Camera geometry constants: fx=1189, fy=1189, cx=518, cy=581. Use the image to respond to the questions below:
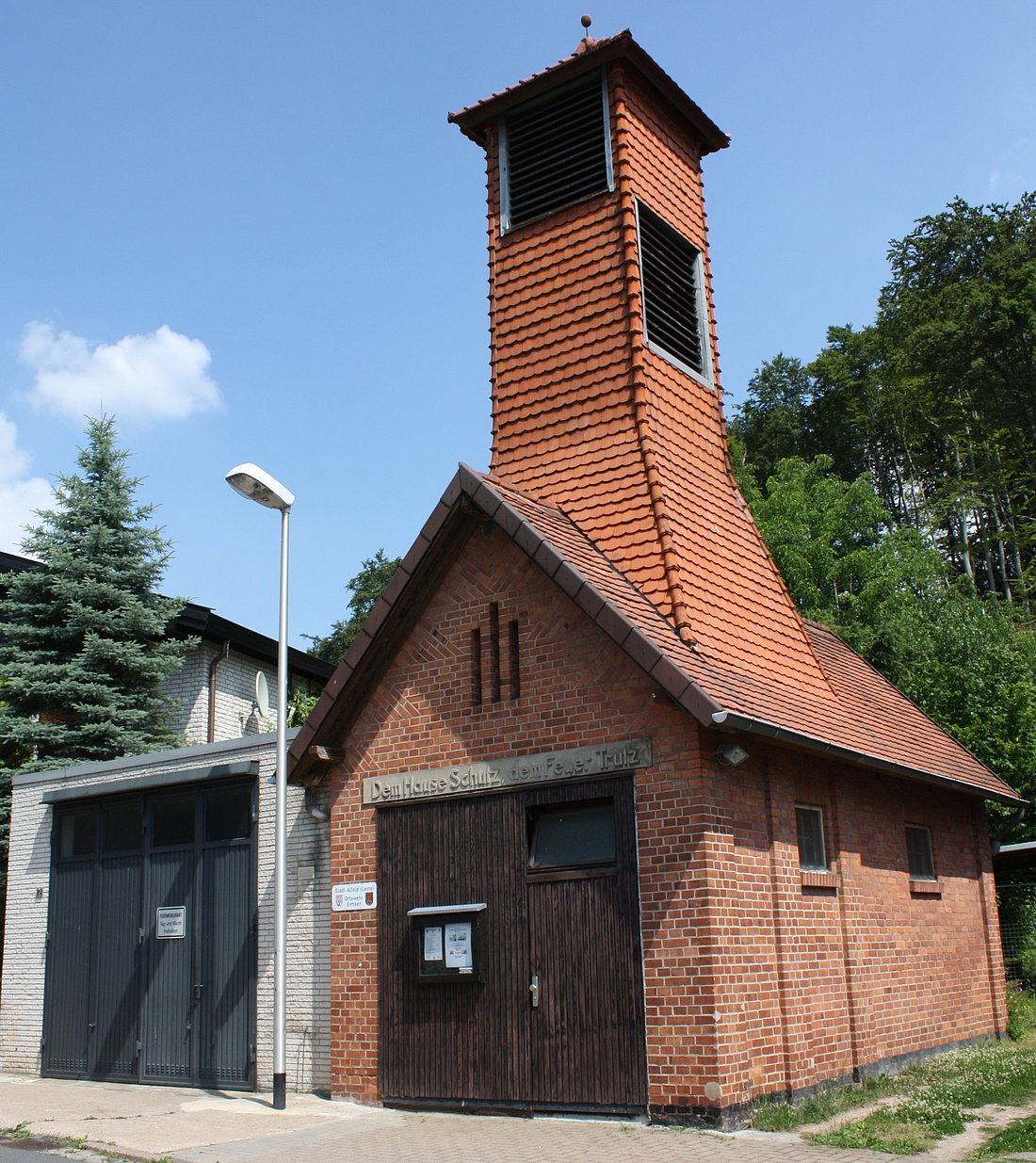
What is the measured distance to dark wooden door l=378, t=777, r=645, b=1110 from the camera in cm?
987

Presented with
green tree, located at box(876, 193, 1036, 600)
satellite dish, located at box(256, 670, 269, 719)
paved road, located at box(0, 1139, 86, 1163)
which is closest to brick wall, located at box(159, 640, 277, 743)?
satellite dish, located at box(256, 670, 269, 719)

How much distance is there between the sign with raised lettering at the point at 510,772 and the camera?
1022 cm

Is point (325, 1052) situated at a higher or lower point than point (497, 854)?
lower

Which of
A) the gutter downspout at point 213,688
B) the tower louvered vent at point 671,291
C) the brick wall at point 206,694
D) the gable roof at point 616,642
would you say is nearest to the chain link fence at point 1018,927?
the gable roof at point 616,642

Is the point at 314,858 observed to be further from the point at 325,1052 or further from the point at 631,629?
the point at 631,629

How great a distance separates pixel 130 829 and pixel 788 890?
8.16 m

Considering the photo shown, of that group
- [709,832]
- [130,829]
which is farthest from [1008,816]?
[130,829]

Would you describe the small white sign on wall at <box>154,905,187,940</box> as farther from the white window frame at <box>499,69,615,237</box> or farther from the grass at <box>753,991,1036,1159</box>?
the white window frame at <box>499,69,615,237</box>

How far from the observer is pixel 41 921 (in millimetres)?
15234

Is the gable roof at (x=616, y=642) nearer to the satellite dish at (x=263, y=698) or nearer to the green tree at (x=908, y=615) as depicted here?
the satellite dish at (x=263, y=698)

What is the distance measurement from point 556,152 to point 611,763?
7.82 meters

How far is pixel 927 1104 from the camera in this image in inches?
389

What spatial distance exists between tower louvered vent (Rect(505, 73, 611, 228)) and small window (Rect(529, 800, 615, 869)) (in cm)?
720

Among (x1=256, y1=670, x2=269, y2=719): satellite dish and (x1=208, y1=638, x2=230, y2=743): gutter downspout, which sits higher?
(x1=208, y1=638, x2=230, y2=743): gutter downspout
